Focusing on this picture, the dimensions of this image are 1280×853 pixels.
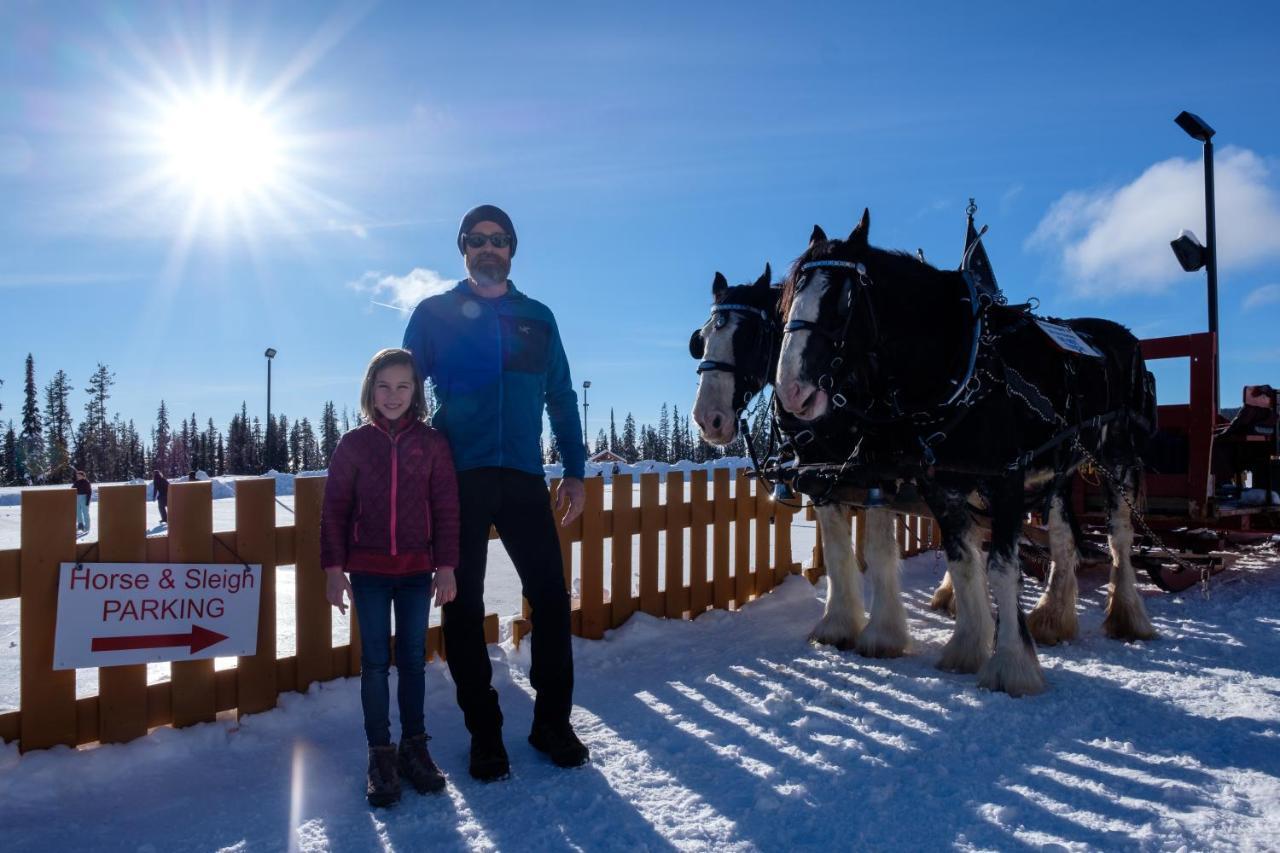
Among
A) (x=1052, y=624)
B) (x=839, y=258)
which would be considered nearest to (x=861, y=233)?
(x=839, y=258)

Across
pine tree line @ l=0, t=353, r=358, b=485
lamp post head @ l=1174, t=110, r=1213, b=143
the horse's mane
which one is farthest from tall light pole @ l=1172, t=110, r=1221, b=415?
pine tree line @ l=0, t=353, r=358, b=485

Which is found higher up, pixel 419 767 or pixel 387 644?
pixel 387 644

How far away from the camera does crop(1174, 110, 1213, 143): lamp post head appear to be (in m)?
8.17

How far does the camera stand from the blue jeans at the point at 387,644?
111 inches

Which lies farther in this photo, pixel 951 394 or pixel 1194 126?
pixel 1194 126

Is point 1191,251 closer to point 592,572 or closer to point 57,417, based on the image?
point 592,572

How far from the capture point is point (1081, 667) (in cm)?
428

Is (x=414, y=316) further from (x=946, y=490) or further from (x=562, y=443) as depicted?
(x=946, y=490)

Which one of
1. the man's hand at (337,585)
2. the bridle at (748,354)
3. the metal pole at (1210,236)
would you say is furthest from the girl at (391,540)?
the metal pole at (1210,236)

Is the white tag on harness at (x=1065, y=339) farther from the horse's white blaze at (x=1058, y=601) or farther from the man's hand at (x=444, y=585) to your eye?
the man's hand at (x=444, y=585)

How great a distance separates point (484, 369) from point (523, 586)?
87cm

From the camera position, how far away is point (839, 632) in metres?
4.87

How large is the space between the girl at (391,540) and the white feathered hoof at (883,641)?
271 centimetres

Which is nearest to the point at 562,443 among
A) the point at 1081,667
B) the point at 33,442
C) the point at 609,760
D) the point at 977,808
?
the point at 609,760
